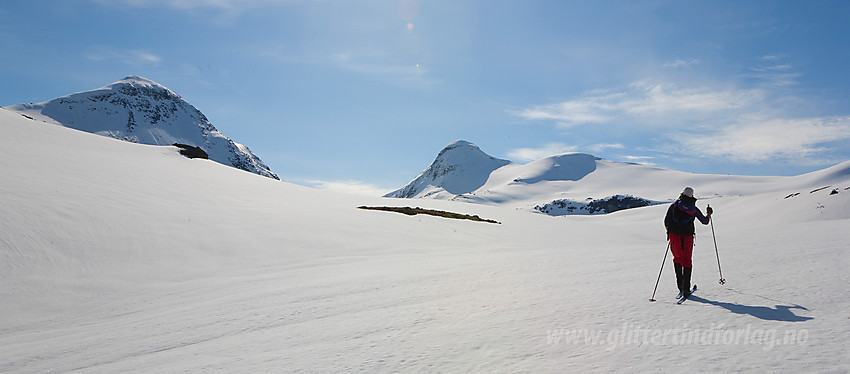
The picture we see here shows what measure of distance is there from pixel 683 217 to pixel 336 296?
619cm

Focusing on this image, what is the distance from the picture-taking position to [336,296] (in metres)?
7.77

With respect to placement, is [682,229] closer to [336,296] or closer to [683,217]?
[683,217]

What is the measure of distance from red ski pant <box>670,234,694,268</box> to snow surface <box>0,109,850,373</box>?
63cm

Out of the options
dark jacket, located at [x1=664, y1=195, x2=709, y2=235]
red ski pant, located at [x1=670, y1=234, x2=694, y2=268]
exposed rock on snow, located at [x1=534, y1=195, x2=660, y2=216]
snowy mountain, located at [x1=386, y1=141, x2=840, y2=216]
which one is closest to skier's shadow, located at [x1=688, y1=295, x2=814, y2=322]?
red ski pant, located at [x1=670, y1=234, x2=694, y2=268]

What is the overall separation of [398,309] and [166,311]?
448 centimetres

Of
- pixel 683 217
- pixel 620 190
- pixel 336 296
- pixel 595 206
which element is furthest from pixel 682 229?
pixel 620 190

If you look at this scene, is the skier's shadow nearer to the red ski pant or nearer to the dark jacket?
the red ski pant

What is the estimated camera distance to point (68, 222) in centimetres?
1118

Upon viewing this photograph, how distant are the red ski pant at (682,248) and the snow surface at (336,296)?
2.07 ft

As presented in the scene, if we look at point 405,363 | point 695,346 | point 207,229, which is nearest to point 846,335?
point 695,346

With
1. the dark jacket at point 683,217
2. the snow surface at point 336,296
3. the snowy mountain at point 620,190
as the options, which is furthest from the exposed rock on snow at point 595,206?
the dark jacket at point 683,217

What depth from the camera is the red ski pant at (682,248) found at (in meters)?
6.68

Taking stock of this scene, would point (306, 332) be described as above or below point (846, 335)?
below

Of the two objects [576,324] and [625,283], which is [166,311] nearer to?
[576,324]
